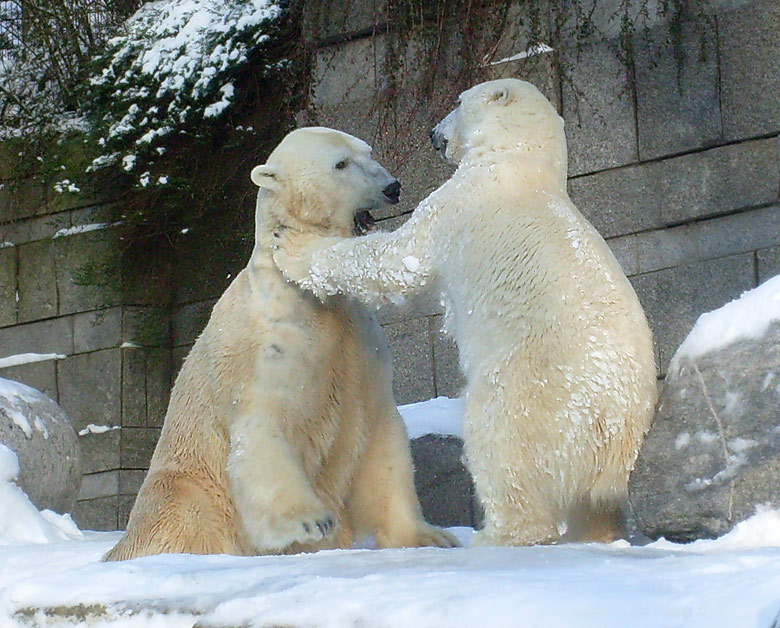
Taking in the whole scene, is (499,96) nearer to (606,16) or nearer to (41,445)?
(606,16)

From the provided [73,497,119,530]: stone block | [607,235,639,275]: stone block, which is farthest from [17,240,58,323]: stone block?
[607,235,639,275]: stone block

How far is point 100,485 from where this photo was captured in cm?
680

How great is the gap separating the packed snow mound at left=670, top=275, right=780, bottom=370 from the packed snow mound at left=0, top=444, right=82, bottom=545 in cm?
237

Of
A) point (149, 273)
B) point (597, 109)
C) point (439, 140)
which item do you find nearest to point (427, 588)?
point (439, 140)

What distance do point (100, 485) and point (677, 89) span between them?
146 inches

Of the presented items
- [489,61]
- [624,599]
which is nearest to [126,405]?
[489,61]

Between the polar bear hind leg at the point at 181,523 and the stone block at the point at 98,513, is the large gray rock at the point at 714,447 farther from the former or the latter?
the stone block at the point at 98,513

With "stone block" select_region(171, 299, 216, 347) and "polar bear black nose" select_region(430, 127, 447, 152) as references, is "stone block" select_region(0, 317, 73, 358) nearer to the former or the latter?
"stone block" select_region(171, 299, 216, 347)

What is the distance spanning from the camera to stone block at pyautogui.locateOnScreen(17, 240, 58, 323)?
23.8 ft

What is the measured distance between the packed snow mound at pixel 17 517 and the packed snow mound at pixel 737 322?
7.78ft

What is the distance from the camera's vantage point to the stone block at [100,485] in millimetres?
6770

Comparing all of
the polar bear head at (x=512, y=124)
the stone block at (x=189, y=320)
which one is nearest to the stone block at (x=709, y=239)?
the polar bear head at (x=512, y=124)

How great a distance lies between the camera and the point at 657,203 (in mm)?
5066

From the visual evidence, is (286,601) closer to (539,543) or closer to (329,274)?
(539,543)
